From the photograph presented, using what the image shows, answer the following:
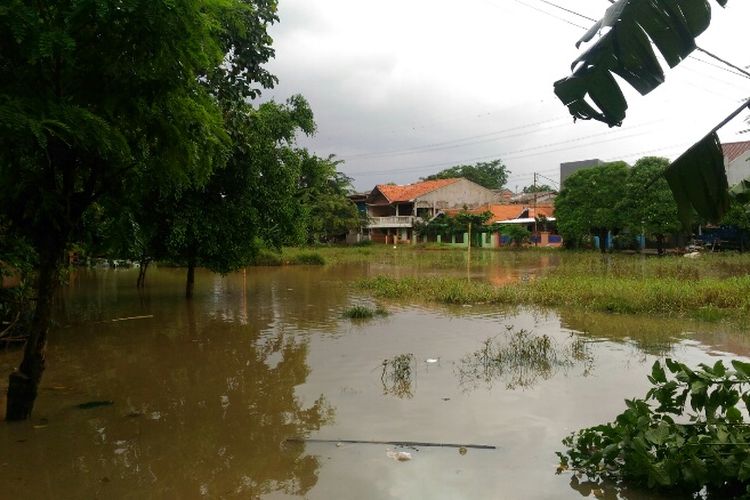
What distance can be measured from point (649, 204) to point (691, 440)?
2937cm

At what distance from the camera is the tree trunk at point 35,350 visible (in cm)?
495

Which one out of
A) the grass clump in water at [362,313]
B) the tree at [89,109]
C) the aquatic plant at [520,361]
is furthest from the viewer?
the grass clump in water at [362,313]

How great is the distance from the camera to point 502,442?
4.97 m

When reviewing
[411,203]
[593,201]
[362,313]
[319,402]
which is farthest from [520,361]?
[411,203]

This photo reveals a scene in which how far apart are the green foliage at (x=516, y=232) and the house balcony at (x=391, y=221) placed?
29.4 feet

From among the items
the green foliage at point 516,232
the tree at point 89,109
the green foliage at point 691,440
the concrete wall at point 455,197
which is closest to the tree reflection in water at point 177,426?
the tree at point 89,109

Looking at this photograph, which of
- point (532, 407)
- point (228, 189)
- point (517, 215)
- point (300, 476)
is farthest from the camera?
point (517, 215)

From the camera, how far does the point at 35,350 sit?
5.01m

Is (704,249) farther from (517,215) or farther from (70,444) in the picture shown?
(70,444)

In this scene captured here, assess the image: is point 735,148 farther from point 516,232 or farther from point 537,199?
point 537,199

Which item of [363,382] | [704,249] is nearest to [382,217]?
[704,249]

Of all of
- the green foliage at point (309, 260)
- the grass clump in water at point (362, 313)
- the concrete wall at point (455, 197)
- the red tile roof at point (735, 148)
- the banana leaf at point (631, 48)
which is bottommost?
the grass clump in water at point (362, 313)

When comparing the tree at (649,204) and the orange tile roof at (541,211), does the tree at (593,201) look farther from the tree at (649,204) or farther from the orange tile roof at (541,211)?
the orange tile roof at (541,211)

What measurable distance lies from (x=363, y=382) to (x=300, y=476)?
270 centimetres
